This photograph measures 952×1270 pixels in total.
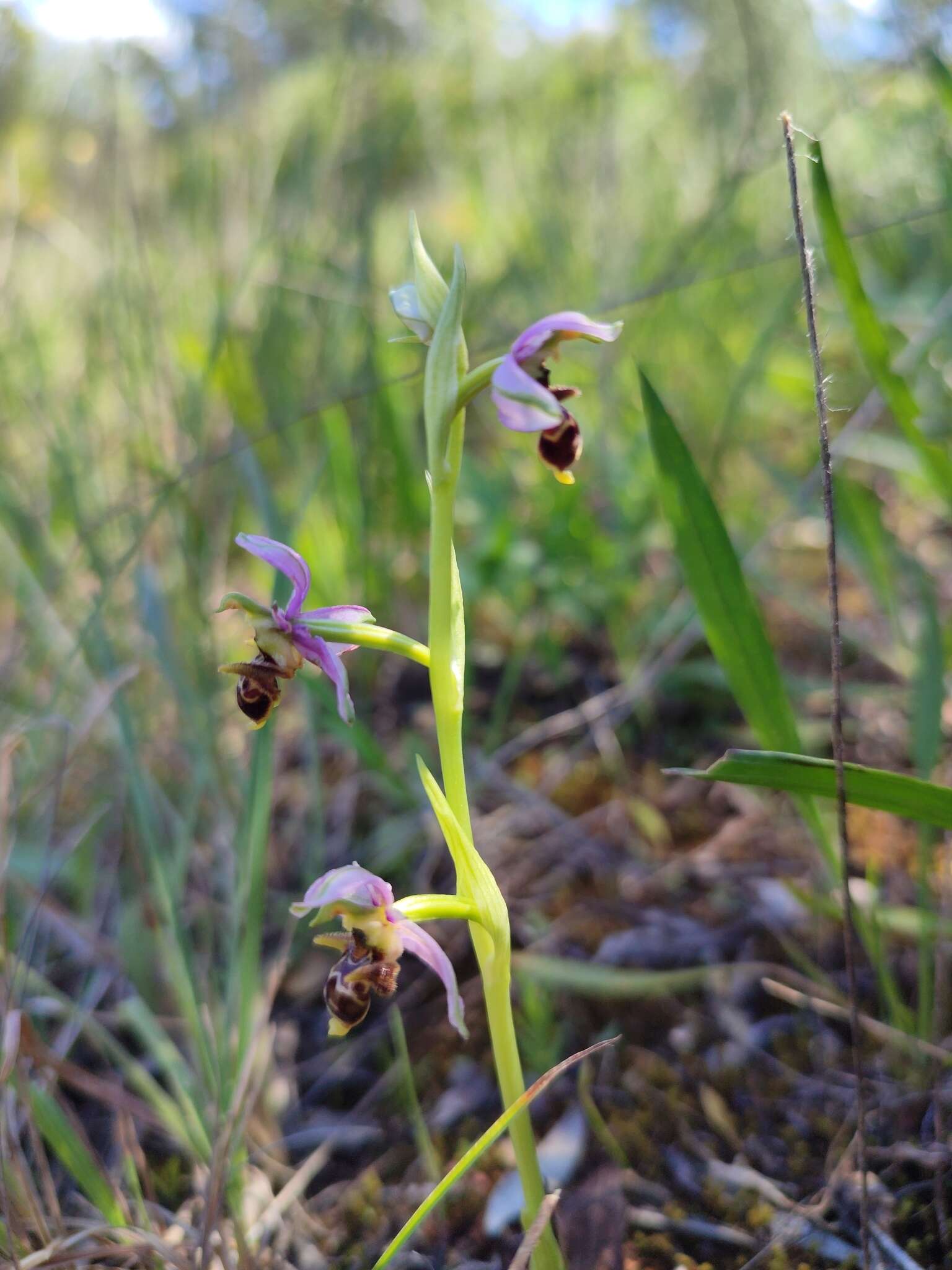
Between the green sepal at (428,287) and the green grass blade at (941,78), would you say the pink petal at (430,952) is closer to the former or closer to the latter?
the green sepal at (428,287)

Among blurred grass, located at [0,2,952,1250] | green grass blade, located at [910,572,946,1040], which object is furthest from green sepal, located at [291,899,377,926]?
green grass blade, located at [910,572,946,1040]

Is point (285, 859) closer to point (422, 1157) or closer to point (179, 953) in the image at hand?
point (179, 953)

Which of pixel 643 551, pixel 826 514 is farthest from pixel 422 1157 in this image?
pixel 643 551

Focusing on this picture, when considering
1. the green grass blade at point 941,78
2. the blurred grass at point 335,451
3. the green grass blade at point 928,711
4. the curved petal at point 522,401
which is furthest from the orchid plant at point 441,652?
the green grass blade at point 941,78

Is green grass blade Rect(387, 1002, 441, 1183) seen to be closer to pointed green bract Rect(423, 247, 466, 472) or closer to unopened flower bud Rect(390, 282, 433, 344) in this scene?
pointed green bract Rect(423, 247, 466, 472)

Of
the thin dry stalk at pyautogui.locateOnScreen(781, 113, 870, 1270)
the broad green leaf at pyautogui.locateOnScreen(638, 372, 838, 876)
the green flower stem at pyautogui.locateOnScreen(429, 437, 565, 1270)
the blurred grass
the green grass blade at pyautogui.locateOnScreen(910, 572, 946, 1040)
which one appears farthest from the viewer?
the blurred grass

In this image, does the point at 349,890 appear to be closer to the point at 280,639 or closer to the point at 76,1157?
the point at 280,639

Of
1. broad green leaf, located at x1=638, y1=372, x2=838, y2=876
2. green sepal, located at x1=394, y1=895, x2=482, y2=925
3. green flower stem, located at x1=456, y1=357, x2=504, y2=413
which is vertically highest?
green flower stem, located at x1=456, y1=357, x2=504, y2=413
